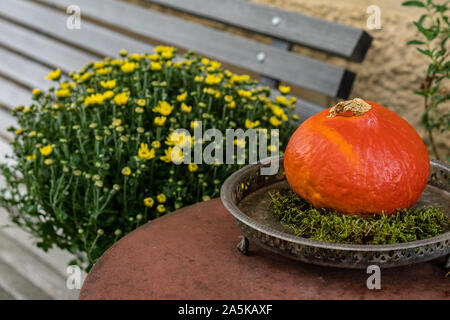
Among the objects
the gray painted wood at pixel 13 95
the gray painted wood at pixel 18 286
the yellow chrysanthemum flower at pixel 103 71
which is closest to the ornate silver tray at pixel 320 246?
the yellow chrysanthemum flower at pixel 103 71

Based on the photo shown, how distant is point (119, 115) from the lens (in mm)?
1580

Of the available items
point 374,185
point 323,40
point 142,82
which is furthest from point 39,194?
point 323,40

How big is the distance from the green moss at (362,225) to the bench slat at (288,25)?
1.10 meters

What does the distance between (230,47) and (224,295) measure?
1652 millimetres

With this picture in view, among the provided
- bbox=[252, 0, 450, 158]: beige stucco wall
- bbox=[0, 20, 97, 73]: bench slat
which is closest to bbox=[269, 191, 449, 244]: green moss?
bbox=[252, 0, 450, 158]: beige stucco wall

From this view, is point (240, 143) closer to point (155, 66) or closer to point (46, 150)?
point (155, 66)

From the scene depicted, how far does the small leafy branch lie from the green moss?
79cm

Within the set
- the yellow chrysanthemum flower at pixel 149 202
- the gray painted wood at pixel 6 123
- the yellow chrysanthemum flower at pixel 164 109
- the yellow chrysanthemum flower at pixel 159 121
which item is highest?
the yellow chrysanthemum flower at pixel 164 109

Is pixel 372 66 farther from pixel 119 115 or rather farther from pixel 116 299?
pixel 116 299

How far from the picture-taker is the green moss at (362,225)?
896 millimetres

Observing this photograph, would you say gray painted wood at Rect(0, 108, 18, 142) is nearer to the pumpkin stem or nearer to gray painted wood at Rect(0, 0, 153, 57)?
gray painted wood at Rect(0, 0, 153, 57)

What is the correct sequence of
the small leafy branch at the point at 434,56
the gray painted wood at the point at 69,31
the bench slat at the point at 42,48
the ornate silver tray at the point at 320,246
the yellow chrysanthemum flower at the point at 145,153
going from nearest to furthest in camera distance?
the ornate silver tray at the point at 320,246
the yellow chrysanthemum flower at the point at 145,153
the small leafy branch at the point at 434,56
the gray painted wood at the point at 69,31
the bench slat at the point at 42,48

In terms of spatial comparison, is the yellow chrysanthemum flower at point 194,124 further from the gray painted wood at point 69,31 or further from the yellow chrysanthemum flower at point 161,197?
the gray painted wood at point 69,31

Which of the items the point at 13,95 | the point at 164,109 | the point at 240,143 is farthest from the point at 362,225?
the point at 13,95
